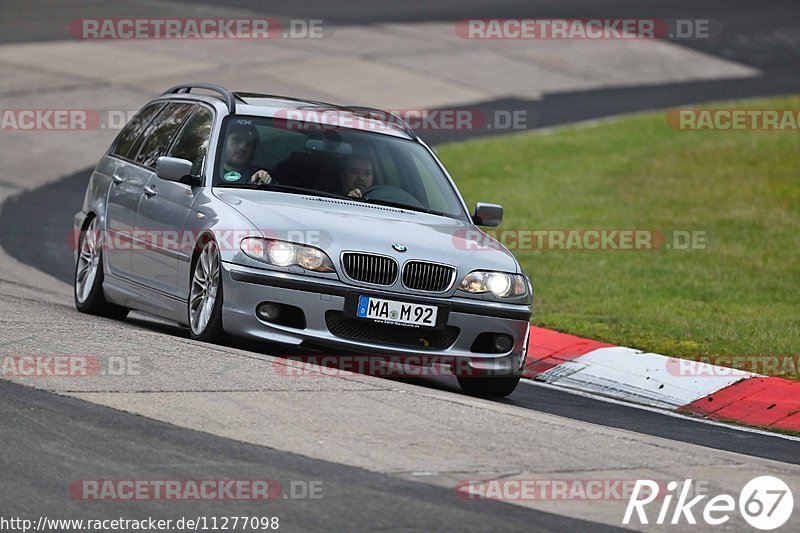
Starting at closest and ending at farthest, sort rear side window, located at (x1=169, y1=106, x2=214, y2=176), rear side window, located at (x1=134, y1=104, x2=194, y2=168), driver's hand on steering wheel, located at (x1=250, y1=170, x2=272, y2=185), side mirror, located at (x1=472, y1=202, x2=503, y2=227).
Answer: driver's hand on steering wheel, located at (x1=250, y1=170, x2=272, y2=185) → rear side window, located at (x1=169, y1=106, x2=214, y2=176) → side mirror, located at (x1=472, y1=202, x2=503, y2=227) → rear side window, located at (x1=134, y1=104, x2=194, y2=168)

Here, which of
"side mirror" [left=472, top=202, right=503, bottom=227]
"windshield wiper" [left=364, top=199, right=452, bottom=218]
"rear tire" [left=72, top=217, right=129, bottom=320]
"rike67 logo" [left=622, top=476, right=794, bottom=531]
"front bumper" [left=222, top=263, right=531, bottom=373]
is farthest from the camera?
"rear tire" [left=72, top=217, right=129, bottom=320]

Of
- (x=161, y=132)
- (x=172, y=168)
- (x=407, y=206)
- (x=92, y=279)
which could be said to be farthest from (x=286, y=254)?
(x=92, y=279)

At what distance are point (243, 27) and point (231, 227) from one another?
24.3 m

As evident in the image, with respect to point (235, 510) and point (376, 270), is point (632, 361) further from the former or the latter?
point (235, 510)

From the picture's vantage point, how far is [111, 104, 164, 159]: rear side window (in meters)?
11.7

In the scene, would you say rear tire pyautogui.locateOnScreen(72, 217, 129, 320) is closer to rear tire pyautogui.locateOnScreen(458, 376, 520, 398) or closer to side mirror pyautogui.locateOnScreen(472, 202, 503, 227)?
side mirror pyautogui.locateOnScreen(472, 202, 503, 227)

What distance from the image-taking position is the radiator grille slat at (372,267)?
30.5ft

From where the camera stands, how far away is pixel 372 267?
9305mm

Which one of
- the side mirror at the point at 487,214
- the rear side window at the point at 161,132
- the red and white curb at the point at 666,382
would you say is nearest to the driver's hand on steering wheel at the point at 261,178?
the rear side window at the point at 161,132

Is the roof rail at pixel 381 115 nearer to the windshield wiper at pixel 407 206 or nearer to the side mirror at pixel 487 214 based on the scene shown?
the side mirror at pixel 487 214

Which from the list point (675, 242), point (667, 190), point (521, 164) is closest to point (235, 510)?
point (675, 242)

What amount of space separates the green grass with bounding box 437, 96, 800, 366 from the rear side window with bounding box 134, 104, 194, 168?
3653 millimetres

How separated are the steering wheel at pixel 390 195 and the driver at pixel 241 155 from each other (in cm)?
67

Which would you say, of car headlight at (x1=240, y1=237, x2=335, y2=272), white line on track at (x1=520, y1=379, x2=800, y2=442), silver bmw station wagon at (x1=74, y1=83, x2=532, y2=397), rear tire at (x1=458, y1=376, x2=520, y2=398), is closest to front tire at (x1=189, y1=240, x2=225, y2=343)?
silver bmw station wagon at (x1=74, y1=83, x2=532, y2=397)
